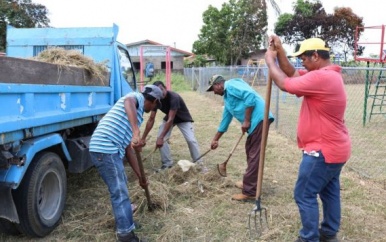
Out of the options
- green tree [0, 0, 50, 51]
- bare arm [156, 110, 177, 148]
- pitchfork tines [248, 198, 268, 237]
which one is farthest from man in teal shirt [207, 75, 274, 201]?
green tree [0, 0, 50, 51]

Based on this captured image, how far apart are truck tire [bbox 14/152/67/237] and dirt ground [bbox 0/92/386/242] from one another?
18 cm

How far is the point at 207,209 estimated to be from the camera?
4887 mm

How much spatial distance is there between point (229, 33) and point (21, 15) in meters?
23.9

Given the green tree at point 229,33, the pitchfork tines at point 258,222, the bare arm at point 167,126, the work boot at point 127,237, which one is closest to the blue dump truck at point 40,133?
the work boot at point 127,237

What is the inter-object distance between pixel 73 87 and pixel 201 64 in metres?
41.1

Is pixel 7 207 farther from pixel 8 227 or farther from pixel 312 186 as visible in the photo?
pixel 312 186

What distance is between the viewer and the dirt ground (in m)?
4.14

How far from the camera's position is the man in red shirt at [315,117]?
3.23 m

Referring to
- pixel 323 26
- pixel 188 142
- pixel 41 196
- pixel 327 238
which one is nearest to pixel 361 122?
pixel 188 142

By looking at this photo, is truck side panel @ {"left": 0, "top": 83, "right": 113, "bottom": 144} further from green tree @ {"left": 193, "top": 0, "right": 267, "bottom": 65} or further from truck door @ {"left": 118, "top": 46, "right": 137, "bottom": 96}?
green tree @ {"left": 193, "top": 0, "right": 267, "bottom": 65}

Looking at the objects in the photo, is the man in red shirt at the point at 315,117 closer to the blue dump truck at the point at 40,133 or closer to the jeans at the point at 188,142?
the blue dump truck at the point at 40,133

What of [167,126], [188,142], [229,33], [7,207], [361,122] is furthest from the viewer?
[229,33]

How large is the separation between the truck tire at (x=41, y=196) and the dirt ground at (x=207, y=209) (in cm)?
18

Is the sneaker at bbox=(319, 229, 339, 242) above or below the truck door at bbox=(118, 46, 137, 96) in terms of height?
below
